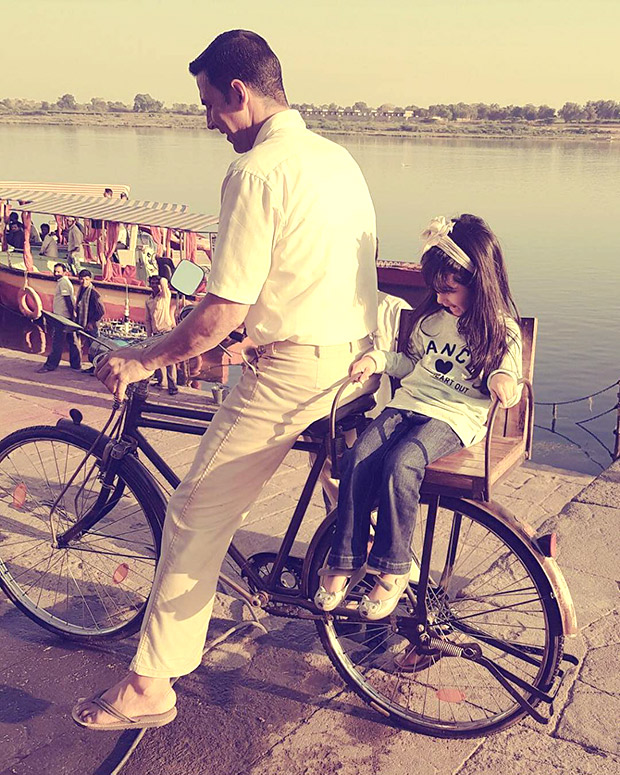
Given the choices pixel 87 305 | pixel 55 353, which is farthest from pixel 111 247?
pixel 55 353

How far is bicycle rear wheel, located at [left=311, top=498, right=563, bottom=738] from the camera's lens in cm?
279

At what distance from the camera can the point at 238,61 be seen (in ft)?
8.43

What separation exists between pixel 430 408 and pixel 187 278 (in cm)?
90

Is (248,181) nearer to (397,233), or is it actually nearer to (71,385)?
(71,385)

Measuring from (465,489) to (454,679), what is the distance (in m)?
0.97

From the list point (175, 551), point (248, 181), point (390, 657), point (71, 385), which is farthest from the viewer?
point (71, 385)

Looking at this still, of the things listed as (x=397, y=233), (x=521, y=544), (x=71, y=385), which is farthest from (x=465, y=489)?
(x=397, y=233)

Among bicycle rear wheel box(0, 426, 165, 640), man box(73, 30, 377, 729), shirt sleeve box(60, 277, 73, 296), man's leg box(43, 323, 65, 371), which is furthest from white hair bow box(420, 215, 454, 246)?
shirt sleeve box(60, 277, 73, 296)

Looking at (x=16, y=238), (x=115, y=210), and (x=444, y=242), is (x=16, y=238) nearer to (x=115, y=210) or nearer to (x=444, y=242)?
(x=115, y=210)

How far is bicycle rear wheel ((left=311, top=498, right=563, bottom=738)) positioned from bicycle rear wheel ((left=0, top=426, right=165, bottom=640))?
2.70 ft

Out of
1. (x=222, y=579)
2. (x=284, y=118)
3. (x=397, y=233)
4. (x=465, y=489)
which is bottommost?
(x=397, y=233)

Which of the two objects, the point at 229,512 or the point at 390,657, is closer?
the point at 229,512

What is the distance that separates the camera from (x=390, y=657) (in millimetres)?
3387

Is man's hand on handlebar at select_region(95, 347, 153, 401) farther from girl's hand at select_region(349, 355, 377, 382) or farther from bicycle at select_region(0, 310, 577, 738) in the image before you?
girl's hand at select_region(349, 355, 377, 382)
